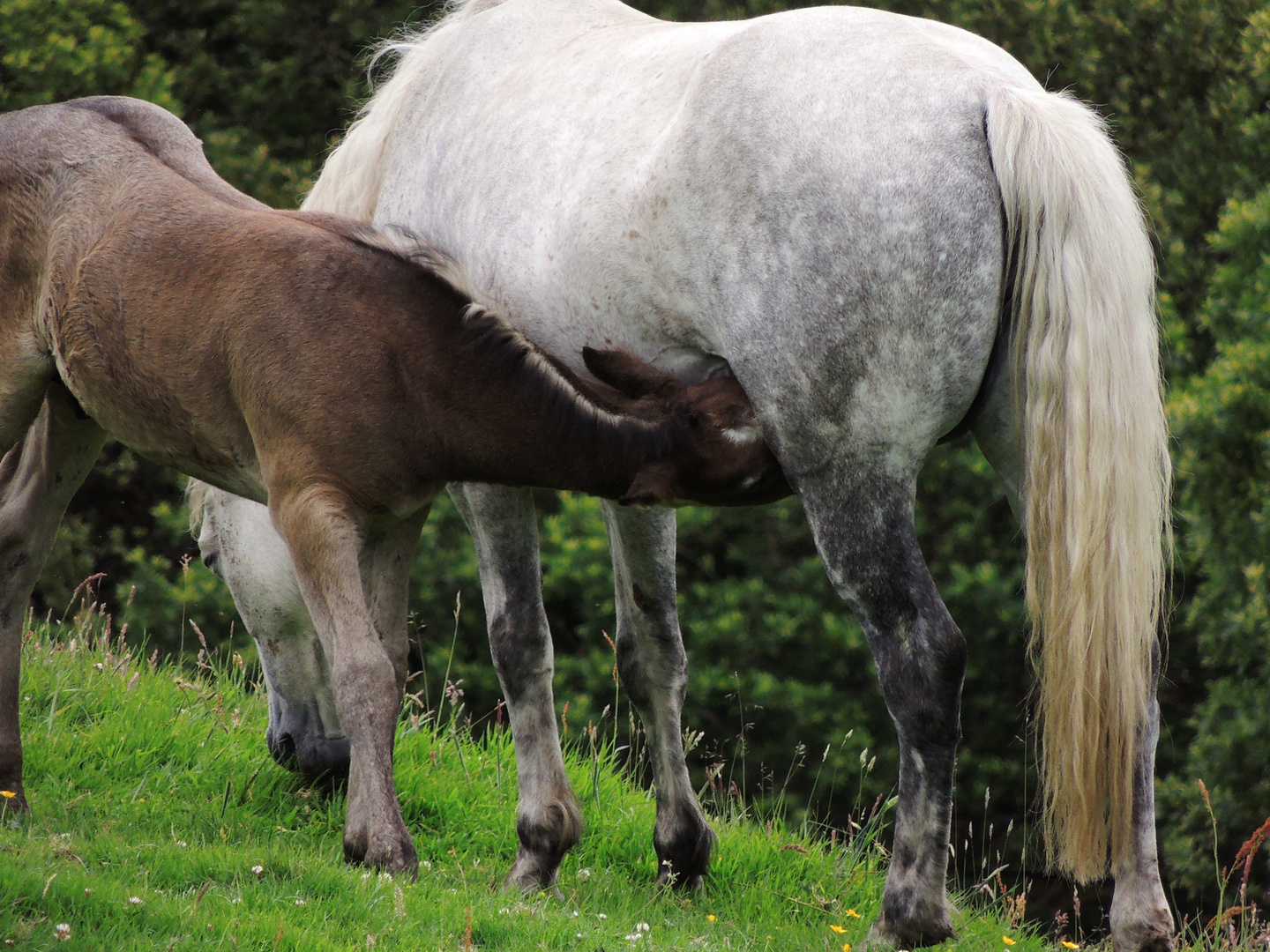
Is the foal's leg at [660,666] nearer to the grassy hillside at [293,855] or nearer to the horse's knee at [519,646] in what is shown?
the grassy hillside at [293,855]

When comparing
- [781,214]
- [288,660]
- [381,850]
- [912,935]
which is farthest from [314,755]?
[781,214]

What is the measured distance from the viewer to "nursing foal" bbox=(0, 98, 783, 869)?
3.38 metres

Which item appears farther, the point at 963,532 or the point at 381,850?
the point at 963,532

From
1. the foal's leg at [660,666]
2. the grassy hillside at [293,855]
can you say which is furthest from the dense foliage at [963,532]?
the foal's leg at [660,666]

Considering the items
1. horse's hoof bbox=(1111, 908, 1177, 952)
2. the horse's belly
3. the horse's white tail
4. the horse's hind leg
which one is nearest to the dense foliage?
the horse's hind leg

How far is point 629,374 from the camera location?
3.50 m

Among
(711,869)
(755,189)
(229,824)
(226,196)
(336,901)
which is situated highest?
(755,189)

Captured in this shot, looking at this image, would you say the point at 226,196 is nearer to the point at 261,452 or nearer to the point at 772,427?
the point at 261,452

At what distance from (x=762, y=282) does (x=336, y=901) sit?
1.90 metres

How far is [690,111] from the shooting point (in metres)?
3.48

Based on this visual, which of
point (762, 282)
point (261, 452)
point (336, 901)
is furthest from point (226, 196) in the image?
point (336, 901)

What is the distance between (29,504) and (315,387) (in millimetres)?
1395

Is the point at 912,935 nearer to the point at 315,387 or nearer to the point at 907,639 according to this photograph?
the point at 907,639

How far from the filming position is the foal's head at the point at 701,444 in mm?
3352
